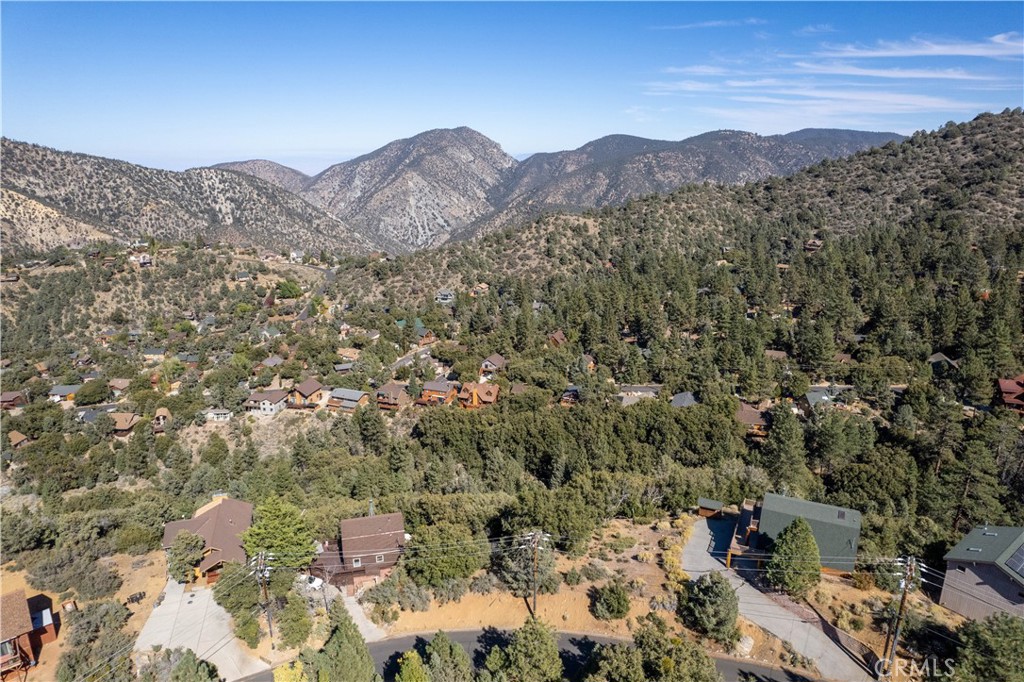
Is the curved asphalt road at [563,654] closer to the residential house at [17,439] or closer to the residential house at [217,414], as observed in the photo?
the residential house at [217,414]

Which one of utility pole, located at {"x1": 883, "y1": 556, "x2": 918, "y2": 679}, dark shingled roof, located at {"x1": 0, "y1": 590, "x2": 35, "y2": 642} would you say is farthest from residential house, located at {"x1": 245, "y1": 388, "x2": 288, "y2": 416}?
utility pole, located at {"x1": 883, "y1": 556, "x2": 918, "y2": 679}

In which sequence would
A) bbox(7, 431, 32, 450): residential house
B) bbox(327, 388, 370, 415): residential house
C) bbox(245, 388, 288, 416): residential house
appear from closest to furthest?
1. bbox(7, 431, 32, 450): residential house
2. bbox(327, 388, 370, 415): residential house
3. bbox(245, 388, 288, 416): residential house

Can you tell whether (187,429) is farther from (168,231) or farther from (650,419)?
(168,231)

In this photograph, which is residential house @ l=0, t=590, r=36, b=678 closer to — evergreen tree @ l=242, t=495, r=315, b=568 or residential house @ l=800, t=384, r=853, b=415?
evergreen tree @ l=242, t=495, r=315, b=568

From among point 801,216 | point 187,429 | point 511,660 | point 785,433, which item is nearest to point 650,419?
point 785,433

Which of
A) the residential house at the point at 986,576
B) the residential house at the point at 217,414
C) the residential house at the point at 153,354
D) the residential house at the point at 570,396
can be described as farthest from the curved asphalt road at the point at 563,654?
the residential house at the point at 153,354
